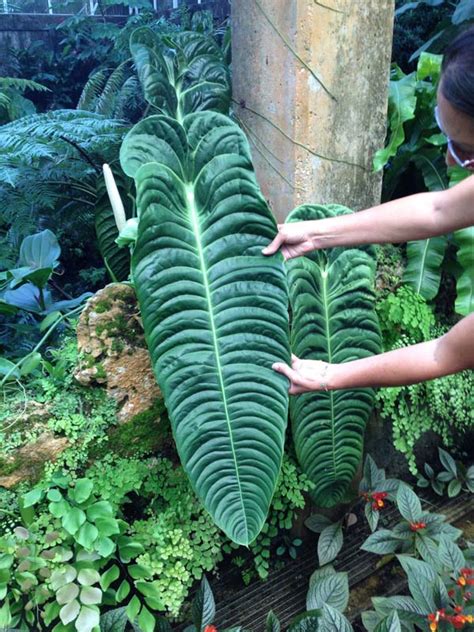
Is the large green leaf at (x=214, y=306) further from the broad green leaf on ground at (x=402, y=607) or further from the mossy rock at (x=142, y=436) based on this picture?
the broad green leaf on ground at (x=402, y=607)

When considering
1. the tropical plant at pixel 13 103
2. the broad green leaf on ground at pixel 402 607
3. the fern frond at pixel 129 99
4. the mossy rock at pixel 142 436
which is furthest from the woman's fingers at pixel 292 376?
the tropical plant at pixel 13 103

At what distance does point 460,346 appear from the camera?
110cm

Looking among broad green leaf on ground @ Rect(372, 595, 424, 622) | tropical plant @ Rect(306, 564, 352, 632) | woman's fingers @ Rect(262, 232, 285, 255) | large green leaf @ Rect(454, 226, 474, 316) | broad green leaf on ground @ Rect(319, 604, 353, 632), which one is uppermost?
woman's fingers @ Rect(262, 232, 285, 255)

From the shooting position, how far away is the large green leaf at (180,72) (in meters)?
1.57

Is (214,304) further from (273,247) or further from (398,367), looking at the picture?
(398,367)

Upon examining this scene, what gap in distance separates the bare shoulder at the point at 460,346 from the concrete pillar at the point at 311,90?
903mm

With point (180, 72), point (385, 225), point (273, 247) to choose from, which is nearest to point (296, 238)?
point (273, 247)

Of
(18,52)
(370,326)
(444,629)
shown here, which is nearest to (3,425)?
(370,326)

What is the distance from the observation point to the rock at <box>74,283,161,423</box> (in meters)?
1.54

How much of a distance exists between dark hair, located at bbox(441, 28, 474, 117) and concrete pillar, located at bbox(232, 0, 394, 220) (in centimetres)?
77

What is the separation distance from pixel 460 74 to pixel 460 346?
1.68ft

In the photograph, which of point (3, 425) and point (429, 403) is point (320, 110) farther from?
point (3, 425)

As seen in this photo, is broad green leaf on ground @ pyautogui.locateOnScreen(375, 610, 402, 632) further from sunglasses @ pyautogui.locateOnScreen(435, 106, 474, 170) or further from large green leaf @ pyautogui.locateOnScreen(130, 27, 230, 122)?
large green leaf @ pyautogui.locateOnScreen(130, 27, 230, 122)

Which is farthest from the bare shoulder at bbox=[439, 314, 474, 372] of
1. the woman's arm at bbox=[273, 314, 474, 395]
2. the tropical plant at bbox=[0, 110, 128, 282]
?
the tropical plant at bbox=[0, 110, 128, 282]
